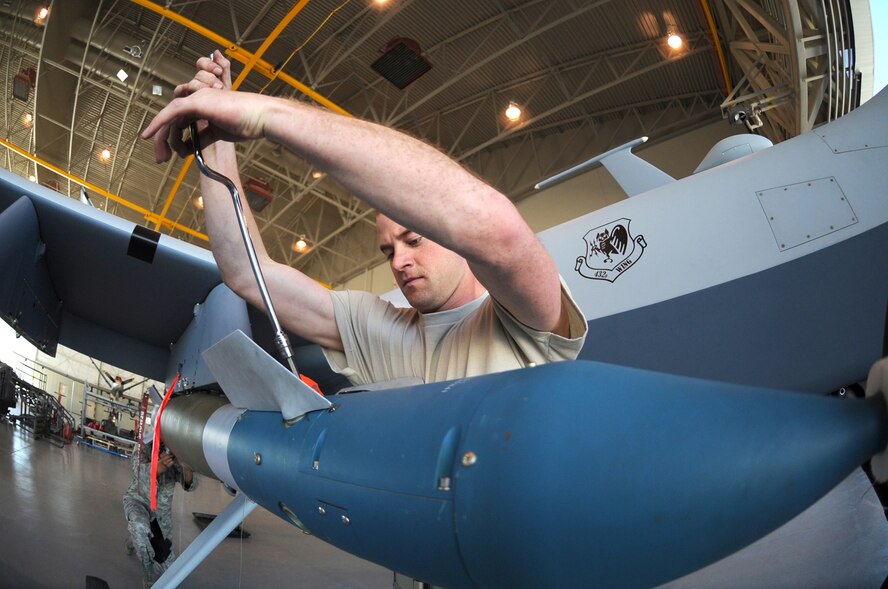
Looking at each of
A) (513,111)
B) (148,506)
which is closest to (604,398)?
(148,506)

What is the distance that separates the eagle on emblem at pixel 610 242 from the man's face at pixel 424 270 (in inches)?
72.8

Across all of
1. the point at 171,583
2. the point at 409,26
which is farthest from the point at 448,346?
the point at 409,26

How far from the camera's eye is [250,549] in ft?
11.8

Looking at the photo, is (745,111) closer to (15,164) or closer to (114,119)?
(114,119)

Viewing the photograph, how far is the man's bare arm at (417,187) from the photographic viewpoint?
0.82m

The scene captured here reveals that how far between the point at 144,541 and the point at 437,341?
2.43 meters

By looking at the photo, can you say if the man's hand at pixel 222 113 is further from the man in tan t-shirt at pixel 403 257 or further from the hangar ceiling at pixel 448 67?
the hangar ceiling at pixel 448 67

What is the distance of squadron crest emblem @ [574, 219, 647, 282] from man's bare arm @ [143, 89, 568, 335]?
86.9 inches

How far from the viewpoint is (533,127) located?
42.3 feet

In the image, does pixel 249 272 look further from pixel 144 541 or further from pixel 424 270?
pixel 144 541

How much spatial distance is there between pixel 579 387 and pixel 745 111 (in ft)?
23.3

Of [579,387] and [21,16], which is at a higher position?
[21,16]

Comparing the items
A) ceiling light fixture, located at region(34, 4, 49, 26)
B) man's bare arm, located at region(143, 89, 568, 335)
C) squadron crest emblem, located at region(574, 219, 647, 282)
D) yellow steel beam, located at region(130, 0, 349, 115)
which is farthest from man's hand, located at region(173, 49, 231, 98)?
ceiling light fixture, located at region(34, 4, 49, 26)

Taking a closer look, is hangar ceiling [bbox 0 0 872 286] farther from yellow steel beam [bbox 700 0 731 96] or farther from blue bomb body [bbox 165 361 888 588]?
blue bomb body [bbox 165 361 888 588]
